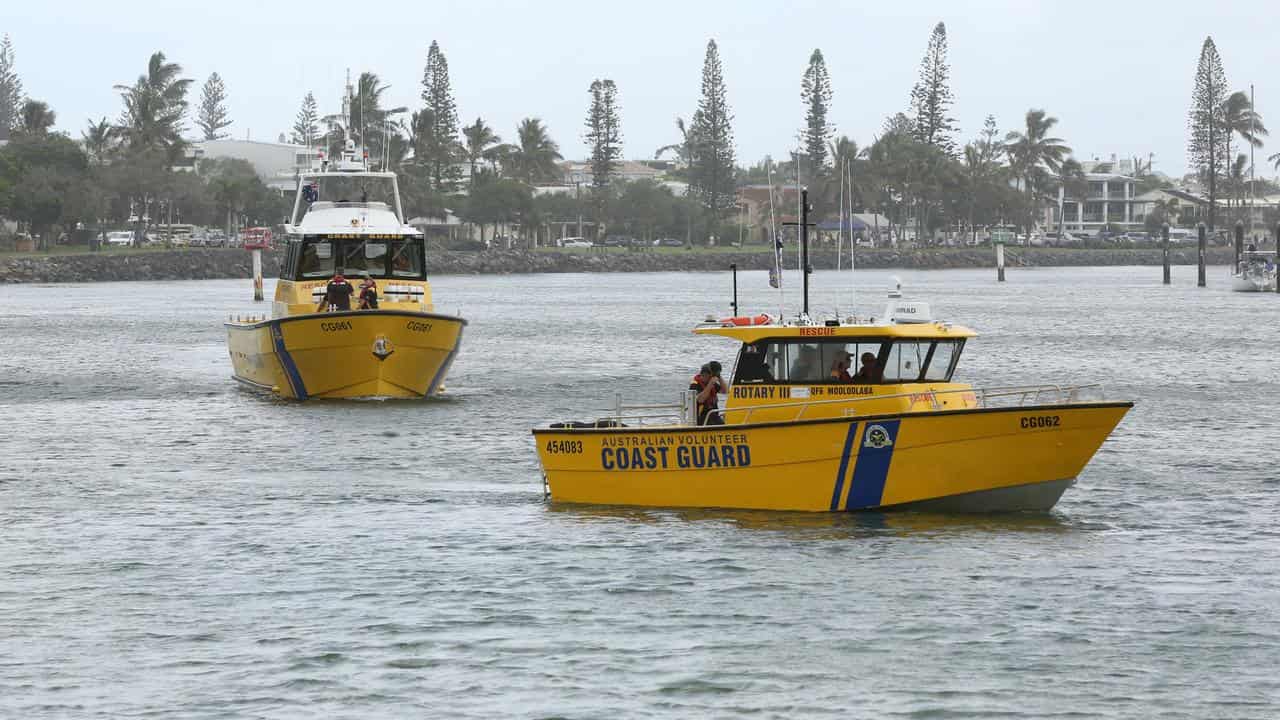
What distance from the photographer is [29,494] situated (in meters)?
27.5

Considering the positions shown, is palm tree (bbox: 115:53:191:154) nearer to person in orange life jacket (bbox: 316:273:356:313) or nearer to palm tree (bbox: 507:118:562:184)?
palm tree (bbox: 507:118:562:184)

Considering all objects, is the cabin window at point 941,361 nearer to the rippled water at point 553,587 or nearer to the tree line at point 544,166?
the rippled water at point 553,587

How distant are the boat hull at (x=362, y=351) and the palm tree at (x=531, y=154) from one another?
144888 millimetres

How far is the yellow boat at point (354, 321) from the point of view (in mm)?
36688

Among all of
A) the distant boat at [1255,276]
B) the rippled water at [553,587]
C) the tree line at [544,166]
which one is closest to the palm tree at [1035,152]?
the tree line at [544,166]

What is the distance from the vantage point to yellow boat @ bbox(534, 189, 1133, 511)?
21312mm

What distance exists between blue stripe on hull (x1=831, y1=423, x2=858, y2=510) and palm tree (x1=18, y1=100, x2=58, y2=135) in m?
138

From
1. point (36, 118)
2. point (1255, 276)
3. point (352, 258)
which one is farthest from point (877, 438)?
point (36, 118)

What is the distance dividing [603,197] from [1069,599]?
175 meters

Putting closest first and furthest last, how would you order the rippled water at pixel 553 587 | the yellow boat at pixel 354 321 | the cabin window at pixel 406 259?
the rippled water at pixel 553 587
the yellow boat at pixel 354 321
the cabin window at pixel 406 259

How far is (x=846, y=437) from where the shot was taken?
844 inches

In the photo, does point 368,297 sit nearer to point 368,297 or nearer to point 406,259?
point 368,297

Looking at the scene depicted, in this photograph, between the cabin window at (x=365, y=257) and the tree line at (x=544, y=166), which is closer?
the cabin window at (x=365, y=257)

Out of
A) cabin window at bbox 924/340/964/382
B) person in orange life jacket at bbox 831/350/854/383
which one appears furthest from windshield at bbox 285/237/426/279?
cabin window at bbox 924/340/964/382
